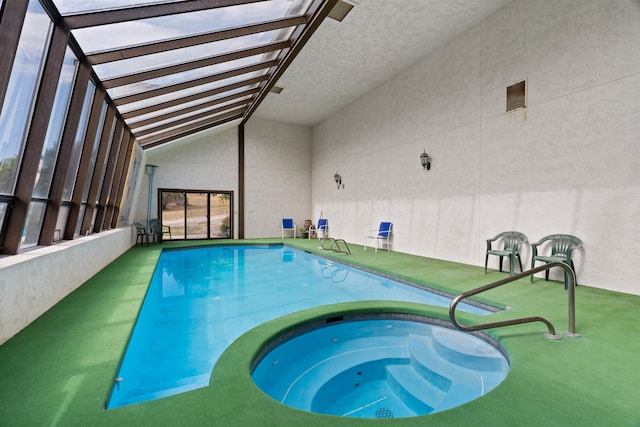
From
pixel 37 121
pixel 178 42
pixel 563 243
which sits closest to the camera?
pixel 37 121

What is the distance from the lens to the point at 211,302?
4551 millimetres

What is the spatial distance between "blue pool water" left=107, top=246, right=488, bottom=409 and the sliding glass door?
263 centimetres

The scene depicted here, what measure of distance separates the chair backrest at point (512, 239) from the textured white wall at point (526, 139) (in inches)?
5.4

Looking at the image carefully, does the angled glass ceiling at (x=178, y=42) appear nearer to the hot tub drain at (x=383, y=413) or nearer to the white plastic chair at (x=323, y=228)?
the hot tub drain at (x=383, y=413)

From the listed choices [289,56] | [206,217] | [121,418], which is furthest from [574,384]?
[206,217]

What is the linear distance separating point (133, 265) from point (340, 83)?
6637 millimetres

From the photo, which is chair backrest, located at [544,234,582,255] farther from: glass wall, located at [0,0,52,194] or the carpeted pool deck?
glass wall, located at [0,0,52,194]

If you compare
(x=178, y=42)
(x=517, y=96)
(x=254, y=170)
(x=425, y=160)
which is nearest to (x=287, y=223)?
(x=254, y=170)

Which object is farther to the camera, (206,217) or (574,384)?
(206,217)

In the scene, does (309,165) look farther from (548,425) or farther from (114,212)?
(548,425)

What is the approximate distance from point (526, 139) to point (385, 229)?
3898mm

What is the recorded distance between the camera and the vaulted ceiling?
357cm

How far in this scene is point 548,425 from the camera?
5.14ft

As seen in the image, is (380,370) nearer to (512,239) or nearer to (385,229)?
(512,239)
